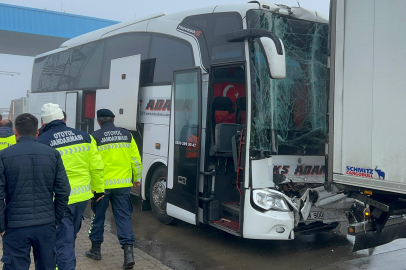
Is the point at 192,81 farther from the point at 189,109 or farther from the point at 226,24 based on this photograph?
the point at 226,24

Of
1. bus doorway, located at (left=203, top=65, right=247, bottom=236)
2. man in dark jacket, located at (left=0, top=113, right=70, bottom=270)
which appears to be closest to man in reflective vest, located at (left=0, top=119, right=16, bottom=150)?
bus doorway, located at (left=203, top=65, right=247, bottom=236)

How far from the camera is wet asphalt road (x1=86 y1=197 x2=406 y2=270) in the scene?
5.61 m

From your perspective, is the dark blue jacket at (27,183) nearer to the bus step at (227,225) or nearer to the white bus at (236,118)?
the white bus at (236,118)

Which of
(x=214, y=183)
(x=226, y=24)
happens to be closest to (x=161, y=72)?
(x=226, y=24)

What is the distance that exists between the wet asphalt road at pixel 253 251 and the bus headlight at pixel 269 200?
0.80 meters

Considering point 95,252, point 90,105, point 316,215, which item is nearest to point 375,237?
point 316,215

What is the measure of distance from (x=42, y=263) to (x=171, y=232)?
3602 millimetres

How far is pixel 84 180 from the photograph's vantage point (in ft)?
14.7

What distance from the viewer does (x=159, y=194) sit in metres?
7.53

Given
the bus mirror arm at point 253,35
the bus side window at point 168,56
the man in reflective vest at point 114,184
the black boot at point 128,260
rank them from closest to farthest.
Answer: the bus mirror arm at point 253,35 < the black boot at point 128,260 < the man in reflective vest at point 114,184 < the bus side window at point 168,56

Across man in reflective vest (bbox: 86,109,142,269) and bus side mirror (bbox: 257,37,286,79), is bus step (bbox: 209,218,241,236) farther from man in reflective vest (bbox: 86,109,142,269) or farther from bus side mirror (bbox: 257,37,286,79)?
bus side mirror (bbox: 257,37,286,79)

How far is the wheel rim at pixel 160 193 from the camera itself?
24.4 ft

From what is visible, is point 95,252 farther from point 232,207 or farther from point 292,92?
point 292,92

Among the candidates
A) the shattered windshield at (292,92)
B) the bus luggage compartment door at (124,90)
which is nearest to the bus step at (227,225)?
the shattered windshield at (292,92)
